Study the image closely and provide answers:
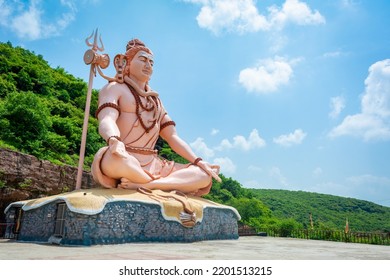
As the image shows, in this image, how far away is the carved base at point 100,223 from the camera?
556 centimetres

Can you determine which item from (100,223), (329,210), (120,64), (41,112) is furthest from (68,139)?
(329,210)

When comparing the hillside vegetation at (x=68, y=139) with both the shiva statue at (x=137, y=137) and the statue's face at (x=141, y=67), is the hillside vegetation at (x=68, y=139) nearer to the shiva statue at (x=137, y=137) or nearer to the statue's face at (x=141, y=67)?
the shiva statue at (x=137, y=137)

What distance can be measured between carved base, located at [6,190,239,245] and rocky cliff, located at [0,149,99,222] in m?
1.91

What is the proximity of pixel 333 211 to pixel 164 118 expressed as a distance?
22740 millimetres

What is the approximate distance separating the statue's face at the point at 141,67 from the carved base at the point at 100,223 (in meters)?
2.96

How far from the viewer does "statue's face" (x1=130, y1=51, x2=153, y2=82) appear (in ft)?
26.8

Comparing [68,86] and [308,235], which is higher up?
[68,86]

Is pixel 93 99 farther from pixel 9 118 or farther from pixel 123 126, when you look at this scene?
pixel 123 126

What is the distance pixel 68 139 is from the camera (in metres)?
15.7

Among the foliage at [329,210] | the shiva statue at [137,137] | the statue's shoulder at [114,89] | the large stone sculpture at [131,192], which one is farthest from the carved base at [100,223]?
the foliage at [329,210]

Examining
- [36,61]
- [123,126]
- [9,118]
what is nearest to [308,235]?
[123,126]

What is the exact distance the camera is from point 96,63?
7805 mm

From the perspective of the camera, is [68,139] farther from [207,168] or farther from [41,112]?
[207,168]

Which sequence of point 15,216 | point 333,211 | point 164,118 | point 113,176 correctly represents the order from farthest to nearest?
1. point 333,211
2. point 164,118
3. point 15,216
4. point 113,176
